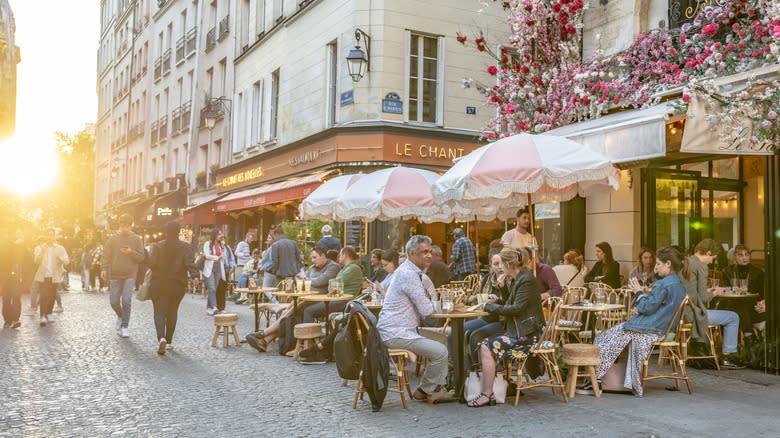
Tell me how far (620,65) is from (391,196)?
3944 mm

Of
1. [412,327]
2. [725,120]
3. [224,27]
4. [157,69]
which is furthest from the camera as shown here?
[157,69]

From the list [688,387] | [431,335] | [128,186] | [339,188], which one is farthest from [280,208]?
[128,186]

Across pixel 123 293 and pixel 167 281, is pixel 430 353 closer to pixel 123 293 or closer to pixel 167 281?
pixel 167 281

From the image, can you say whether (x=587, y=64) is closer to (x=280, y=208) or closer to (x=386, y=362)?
(x=386, y=362)

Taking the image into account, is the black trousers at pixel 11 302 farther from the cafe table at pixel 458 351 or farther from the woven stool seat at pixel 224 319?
the cafe table at pixel 458 351

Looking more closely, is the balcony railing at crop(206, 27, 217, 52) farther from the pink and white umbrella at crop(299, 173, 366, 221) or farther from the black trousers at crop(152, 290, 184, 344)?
the black trousers at crop(152, 290, 184, 344)

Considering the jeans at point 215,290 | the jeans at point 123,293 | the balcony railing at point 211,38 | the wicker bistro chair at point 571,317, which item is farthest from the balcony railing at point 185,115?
the wicker bistro chair at point 571,317

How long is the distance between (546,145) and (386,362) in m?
3.13

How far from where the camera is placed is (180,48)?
34.6 meters

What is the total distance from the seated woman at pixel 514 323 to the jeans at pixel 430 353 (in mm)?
359

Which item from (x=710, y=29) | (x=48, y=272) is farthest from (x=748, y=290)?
(x=48, y=272)

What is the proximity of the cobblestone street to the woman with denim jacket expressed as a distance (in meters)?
0.30

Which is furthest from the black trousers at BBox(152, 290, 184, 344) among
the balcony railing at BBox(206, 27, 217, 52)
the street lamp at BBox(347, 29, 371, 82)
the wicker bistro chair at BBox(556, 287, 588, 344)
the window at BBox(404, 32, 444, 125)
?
the balcony railing at BBox(206, 27, 217, 52)

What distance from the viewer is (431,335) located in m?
8.20
